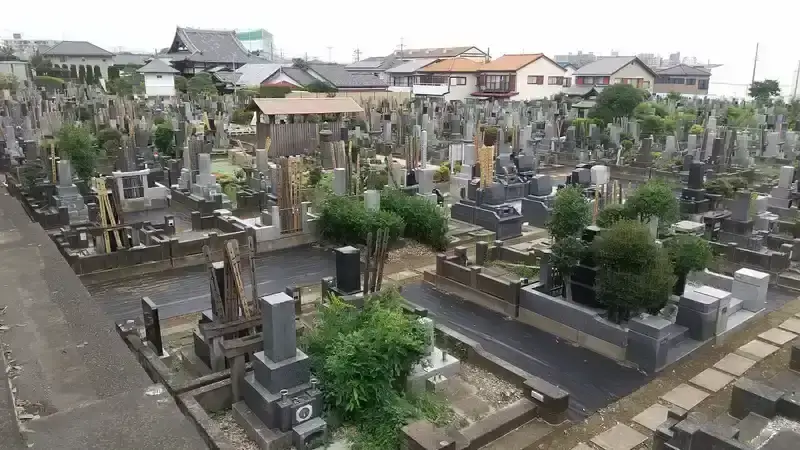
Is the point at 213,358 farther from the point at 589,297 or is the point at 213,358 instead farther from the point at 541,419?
the point at 589,297

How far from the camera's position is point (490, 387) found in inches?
302

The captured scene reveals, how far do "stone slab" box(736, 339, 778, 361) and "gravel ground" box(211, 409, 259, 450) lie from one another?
721 cm

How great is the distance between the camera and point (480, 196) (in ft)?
51.8

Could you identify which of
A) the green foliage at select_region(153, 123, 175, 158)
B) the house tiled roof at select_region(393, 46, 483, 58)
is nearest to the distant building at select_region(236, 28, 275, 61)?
the house tiled roof at select_region(393, 46, 483, 58)

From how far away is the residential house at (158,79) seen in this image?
52.8 meters

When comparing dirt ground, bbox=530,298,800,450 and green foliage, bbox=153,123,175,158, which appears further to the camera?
green foliage, bbox=153,123,175,158

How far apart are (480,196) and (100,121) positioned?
68.0 feet

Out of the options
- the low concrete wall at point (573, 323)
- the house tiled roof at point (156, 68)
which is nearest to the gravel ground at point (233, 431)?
the low concrete wall at point (573, 323)

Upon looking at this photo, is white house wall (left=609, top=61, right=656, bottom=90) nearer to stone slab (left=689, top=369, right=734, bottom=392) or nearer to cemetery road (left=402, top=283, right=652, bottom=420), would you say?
cemetery road (left=402, top=283, right=652, bottom=420)

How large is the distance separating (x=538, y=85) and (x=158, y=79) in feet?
114

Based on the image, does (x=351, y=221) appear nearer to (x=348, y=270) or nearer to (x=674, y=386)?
(x=348, y=270)

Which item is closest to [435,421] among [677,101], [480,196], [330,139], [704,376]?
[704,376]

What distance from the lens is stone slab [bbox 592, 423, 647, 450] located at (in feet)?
21.9

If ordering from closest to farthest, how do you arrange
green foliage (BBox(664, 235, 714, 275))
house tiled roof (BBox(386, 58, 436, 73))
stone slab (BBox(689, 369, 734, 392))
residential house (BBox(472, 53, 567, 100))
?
stone slab (BBox(689, 369, 734, 392)), green foliage (BBox(664, 235, 714, 275)), residential house (BBox(472, 53, 567, 100)), house tiled roof (BBox(386, 58, 436, 73))
